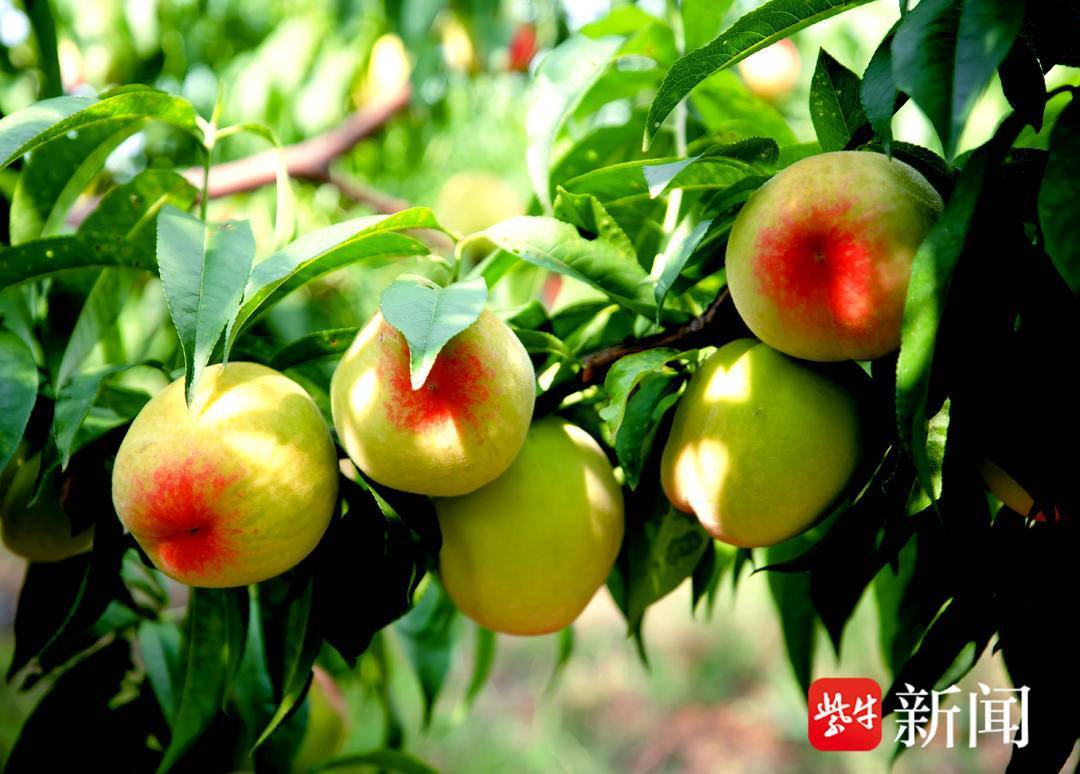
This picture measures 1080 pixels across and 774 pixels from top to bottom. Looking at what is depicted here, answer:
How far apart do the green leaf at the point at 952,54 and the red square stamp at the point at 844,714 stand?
447 mm

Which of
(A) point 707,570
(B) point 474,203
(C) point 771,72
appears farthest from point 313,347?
(C) point 771,72

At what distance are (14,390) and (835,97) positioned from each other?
1.41 feet

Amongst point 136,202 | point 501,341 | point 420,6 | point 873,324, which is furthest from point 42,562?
point 420,6

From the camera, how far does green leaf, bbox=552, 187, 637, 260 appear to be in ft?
1.57

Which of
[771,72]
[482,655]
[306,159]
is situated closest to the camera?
[482,655]

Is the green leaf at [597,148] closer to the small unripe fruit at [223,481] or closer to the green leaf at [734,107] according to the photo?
the green leaf at [734,107]

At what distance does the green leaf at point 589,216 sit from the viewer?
479 mm

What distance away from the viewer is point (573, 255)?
1.55 ft

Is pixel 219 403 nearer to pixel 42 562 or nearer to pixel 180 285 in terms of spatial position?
pixel 180 285

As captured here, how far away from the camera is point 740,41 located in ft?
1.37

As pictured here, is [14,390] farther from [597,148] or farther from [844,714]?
[844,714]

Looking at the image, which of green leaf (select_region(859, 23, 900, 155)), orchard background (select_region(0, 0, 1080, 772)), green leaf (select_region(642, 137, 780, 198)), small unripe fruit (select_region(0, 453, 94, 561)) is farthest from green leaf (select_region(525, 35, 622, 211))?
small unripe fruit (select_region(0, 453, 94, 561))

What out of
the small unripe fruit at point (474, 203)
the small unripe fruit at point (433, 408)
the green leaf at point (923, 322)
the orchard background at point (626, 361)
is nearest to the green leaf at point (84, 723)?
the orchard background at point (626, 361)

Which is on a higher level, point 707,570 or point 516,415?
point 516,415
